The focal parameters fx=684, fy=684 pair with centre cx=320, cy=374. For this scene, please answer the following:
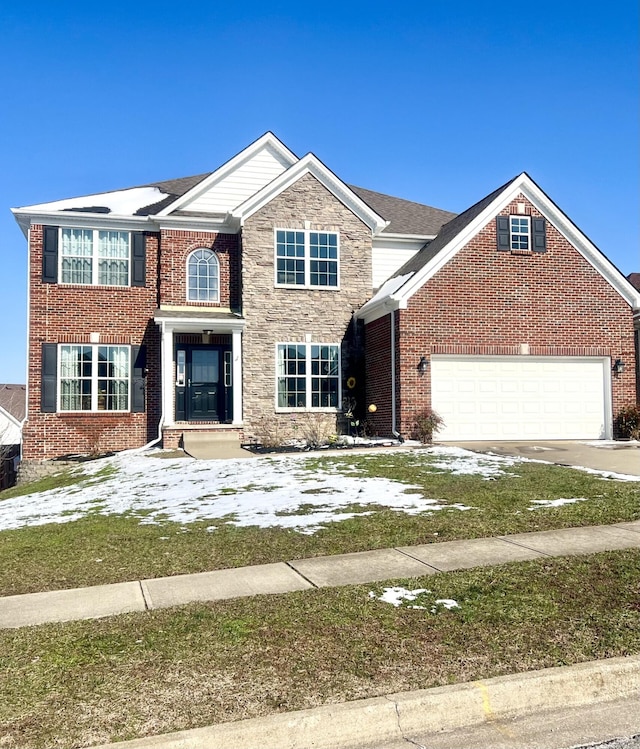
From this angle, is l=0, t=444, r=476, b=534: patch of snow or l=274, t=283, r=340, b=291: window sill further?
l=274, t=283, r=340, b=291: window sill

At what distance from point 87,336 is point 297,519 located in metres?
12.0

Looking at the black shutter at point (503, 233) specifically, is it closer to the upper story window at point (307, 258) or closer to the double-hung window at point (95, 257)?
the upper story window at point (307, 258)

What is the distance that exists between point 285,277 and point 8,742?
16.2m

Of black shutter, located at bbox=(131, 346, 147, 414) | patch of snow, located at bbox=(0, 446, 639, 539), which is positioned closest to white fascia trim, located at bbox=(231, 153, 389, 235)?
black shutter, located at bbox=(131, 346, 147, 414)

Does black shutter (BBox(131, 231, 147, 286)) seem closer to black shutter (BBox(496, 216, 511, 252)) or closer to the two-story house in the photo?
the two-story house

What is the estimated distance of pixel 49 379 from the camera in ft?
59.5

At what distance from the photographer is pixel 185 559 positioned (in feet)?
22.6

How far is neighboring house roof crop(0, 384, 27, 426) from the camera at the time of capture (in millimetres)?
35438

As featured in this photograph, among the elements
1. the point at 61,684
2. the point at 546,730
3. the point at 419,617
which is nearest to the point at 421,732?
the point at 546,730

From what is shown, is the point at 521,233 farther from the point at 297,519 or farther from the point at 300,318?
the point at 297,519

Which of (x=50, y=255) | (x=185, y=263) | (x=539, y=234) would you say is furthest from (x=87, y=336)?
(x=539, y=234)

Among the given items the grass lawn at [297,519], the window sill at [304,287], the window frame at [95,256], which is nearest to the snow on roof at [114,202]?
the window frame at [95,256]

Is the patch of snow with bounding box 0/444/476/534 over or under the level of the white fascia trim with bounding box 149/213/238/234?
under

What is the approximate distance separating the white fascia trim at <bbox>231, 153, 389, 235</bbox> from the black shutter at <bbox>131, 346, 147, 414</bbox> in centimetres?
464
